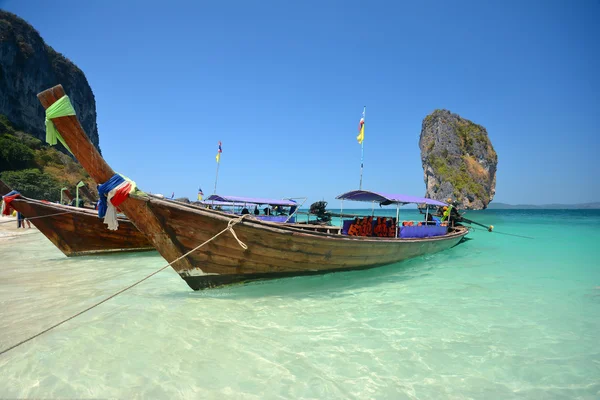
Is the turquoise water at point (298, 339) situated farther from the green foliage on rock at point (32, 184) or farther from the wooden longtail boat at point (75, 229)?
the green foliage on rock at point (32, 184)

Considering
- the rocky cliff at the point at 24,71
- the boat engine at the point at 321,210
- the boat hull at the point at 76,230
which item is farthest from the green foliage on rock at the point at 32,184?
the boat engine at the point at 321,210

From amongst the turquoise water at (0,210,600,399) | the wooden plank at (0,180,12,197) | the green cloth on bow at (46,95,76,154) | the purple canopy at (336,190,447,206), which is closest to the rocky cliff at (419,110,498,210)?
the purple canopy at (336,190,447,206)

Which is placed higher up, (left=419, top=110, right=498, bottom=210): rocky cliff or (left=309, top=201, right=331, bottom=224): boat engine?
(left=419, top=110, right=498, bottom=210): rocky cliff

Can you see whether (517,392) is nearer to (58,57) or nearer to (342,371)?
(342,371)

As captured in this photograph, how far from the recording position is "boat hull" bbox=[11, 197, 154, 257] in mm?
8102

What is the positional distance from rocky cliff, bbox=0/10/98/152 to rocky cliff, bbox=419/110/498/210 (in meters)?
80.4

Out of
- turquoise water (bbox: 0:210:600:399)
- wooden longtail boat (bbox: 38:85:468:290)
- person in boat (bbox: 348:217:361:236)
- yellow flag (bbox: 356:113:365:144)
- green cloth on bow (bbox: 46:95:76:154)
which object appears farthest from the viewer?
yellow flag (bbox: 356:113:365:144)

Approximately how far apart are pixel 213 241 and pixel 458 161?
3327 inches

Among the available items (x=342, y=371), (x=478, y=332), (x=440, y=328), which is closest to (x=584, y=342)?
(x=478, y=332)

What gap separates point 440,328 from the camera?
478 centimetres

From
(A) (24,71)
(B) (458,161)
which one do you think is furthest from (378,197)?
(B) (458,161)

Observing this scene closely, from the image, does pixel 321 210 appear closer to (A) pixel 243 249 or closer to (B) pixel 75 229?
(A) pixel 243 249

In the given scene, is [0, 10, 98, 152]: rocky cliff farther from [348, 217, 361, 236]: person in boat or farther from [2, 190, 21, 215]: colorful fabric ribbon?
[348, 217, 361, 236]: person in boat

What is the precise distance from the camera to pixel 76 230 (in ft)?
28.7
